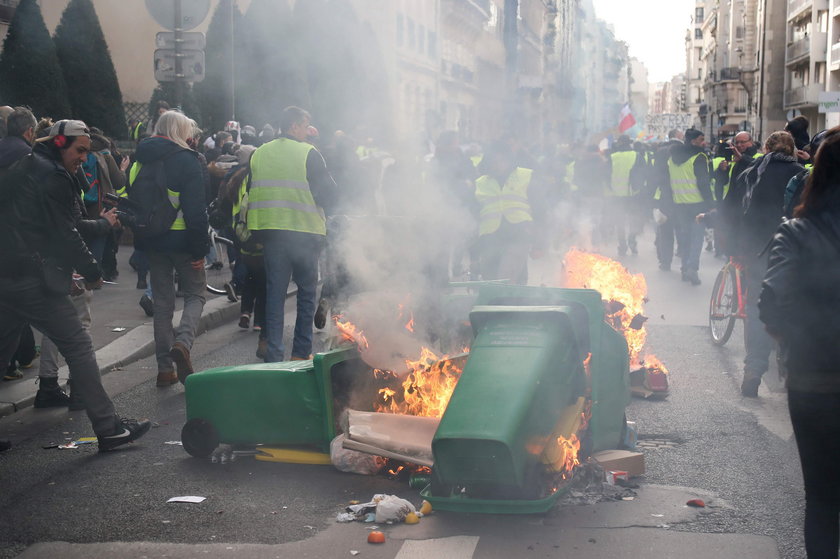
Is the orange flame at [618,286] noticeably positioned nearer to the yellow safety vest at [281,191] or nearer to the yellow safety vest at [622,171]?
the yellow safety vest at [281,191]

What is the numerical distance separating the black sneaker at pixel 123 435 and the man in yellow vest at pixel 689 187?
9163 millimetres

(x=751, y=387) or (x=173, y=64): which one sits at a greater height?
(x=173, y=64)

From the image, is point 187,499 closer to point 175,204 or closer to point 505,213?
point 175,204

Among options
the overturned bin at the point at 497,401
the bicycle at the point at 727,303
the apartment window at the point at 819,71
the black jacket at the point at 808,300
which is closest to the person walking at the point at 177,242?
the overturned bin at the point at 497,401

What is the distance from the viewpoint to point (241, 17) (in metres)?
20.2

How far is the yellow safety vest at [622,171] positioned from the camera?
53.3 feet

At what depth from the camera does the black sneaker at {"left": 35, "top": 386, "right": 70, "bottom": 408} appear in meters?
6.75

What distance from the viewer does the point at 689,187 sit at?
45.0 feet

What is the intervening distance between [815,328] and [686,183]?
426 inches

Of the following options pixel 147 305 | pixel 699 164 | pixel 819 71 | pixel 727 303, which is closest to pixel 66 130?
pixel 147 305

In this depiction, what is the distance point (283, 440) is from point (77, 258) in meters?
1.49

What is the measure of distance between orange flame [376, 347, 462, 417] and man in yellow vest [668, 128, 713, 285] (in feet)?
28.5

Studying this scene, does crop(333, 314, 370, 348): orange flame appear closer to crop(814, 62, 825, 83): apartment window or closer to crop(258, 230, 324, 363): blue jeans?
crop(258, 230, 324, 363): blue jeans

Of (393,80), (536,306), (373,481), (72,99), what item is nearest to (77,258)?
(373,481)
